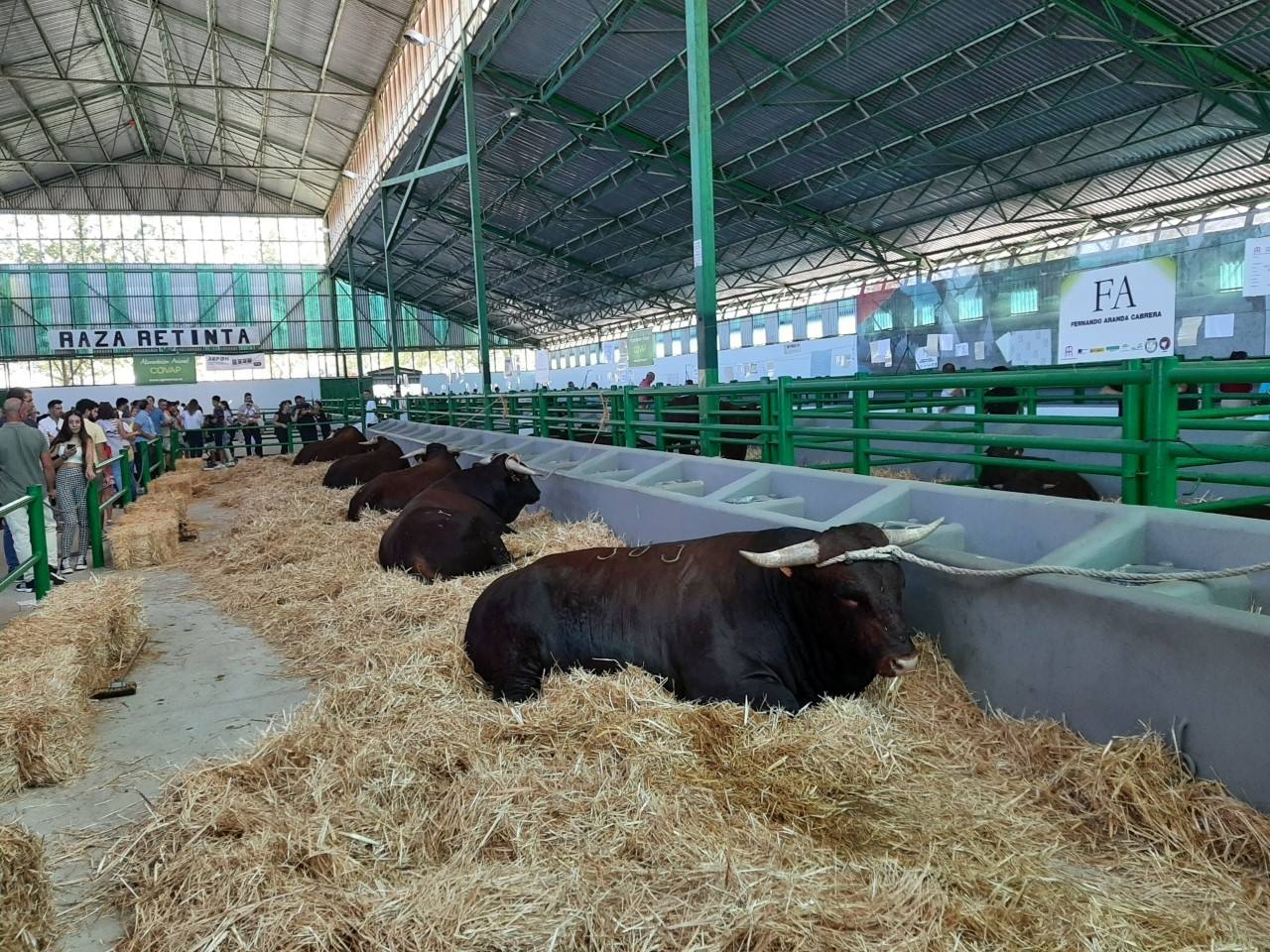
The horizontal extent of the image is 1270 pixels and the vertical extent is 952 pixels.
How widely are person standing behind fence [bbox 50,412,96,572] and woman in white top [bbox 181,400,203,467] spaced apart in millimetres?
13626

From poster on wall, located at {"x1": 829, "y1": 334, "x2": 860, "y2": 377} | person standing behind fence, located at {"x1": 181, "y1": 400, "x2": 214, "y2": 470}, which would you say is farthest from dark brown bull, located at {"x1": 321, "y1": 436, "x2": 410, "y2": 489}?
person standing behind fence, located at {"x1": 181, "y1": 400, "x2": 214, "y2": 470}

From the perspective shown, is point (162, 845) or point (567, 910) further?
point (162, 845)

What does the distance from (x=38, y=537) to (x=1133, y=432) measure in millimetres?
7870

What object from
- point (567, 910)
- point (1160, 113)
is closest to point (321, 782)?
point (567, 910)

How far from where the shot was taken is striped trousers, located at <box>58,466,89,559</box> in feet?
30.4

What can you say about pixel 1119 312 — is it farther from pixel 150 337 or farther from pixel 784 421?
pixel 150 337

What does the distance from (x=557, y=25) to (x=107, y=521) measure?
1177 cm

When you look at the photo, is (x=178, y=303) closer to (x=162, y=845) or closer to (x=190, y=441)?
(x=190, y=441)

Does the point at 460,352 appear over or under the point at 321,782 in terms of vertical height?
over

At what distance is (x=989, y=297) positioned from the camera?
1251 cm

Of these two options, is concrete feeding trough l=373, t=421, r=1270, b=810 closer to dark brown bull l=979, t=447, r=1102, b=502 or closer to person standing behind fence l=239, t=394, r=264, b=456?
dark brown bull l=979, t=447, r=1102, b=502

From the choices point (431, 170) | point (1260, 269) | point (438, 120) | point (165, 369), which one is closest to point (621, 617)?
point (1260, 269)

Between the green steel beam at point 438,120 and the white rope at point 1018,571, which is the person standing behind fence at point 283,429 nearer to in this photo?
the green steel beam at point 438,120

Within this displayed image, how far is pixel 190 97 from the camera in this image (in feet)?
107
